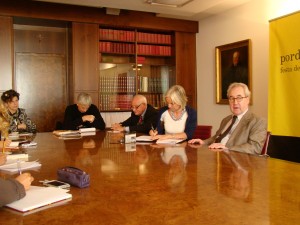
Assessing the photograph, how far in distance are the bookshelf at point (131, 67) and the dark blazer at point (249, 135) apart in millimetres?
3622

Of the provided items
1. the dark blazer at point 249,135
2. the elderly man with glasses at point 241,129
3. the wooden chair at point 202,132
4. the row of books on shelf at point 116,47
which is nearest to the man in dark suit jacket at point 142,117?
the wooden chair at point 202,132

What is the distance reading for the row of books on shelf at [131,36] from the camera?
Result: 589cm

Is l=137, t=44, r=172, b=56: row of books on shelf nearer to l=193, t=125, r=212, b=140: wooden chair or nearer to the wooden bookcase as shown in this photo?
the wooden bookcase

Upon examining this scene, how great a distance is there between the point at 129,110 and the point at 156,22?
179cm

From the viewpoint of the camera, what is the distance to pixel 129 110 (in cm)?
616

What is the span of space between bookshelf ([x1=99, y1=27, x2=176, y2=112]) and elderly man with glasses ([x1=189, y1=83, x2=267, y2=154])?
131 inches

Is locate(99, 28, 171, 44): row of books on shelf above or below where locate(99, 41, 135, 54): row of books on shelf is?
above

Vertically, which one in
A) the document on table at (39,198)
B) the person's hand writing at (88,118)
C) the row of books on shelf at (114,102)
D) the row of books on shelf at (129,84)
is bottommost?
the document on table at (39,198)

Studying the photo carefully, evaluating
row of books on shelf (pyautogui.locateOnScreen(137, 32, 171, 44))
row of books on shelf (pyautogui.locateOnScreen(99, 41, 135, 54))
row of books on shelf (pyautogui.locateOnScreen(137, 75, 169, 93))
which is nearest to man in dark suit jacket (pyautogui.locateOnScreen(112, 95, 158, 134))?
row of books on shelf (pyautogui.locateOnScreen(137, 75, 169, 93))

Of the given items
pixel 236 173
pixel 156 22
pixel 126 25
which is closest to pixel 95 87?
pixel 126 25

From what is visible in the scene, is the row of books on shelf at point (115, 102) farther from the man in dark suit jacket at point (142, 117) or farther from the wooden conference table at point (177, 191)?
the wooden conference table at point (177, 191)

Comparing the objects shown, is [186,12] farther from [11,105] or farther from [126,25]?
[11,105]

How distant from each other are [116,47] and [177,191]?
5.00 m

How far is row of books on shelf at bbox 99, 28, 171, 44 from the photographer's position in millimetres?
5887
